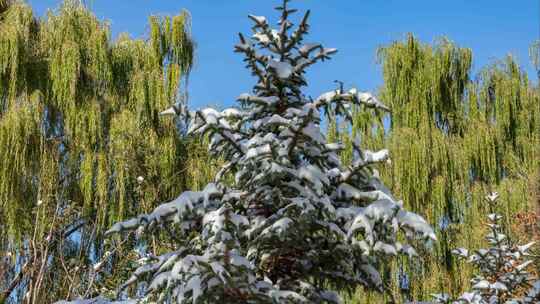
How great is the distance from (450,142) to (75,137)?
5234 mm

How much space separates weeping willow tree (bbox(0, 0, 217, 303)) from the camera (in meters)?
8.58

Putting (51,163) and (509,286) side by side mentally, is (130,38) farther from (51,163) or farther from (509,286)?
(509,286)

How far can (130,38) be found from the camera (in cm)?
1005

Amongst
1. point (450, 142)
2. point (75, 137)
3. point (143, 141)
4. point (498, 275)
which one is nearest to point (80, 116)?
point (75, 137)

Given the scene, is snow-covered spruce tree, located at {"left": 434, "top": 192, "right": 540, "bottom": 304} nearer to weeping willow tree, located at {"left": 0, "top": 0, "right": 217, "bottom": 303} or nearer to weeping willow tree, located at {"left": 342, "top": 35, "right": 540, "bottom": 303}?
weeping willow tree, located at {"left": 342, "top": 35, "right": 540, "bottom": 303}

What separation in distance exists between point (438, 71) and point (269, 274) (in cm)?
686

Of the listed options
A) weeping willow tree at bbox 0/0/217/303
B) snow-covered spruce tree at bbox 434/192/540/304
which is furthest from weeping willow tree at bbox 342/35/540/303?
snow-covered spruce tree at bbox 434/192/540/304

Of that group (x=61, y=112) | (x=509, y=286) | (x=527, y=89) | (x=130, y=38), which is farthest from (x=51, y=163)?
(x=527, y=89)

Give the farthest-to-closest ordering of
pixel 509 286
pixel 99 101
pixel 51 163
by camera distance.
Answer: pixel 99 101 → pixel 51 163 → pixel 509 286

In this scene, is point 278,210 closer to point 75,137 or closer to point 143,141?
point 143,141

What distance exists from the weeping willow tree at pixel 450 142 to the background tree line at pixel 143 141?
18 millimetres

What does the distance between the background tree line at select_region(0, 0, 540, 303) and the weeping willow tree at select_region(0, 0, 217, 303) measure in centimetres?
2

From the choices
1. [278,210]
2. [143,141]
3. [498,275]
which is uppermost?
[143,141]

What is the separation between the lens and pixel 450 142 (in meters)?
9.62
